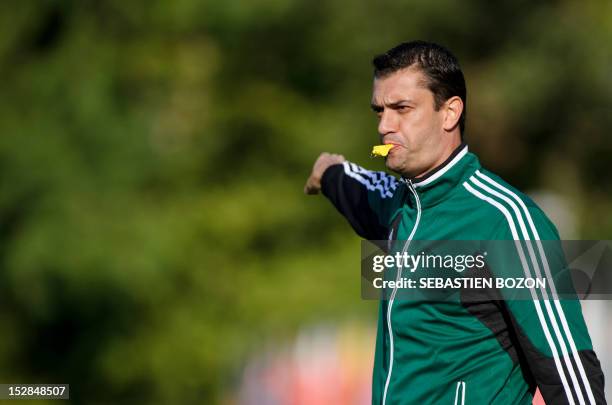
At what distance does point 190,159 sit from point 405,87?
8.80 meters

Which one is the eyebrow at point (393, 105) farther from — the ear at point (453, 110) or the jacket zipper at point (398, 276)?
the jacket zipper at point (398, 276)

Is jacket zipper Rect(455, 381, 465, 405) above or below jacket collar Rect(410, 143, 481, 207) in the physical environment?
below

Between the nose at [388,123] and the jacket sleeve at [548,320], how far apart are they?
0.51 m

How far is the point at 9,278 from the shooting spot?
1063 centimetres

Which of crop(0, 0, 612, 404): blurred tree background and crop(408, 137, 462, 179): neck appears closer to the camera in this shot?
crop(408, 137, 462, 179): neck

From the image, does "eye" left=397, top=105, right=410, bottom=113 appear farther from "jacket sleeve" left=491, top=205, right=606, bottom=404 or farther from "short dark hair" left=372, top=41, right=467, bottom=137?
"jacket sleeve" left=491, top=205, right=606, bottom=404

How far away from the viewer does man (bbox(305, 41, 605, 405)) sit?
2.61m

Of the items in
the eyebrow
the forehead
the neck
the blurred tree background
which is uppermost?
the blurred tree background

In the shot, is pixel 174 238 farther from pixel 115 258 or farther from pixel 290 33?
pixel 290 33

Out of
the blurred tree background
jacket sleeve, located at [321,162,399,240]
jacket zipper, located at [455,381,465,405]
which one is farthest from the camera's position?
the blurred tree background

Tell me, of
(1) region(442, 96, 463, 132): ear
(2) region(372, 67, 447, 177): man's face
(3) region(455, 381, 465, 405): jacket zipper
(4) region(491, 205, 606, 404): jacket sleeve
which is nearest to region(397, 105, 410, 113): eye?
(2) region(372, 67, 447, 177): man's face

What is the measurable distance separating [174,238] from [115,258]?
74 cm

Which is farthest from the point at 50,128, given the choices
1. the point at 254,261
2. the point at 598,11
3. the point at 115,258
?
the point at 598,11

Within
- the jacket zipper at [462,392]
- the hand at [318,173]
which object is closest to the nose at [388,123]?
the jacket zipper at [462,392]
